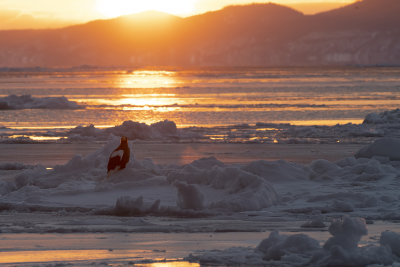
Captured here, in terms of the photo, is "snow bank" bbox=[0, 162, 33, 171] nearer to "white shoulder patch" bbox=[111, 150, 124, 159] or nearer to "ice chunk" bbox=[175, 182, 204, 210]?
"white shoulder patch" bbox=[111, 150, 124, 159]

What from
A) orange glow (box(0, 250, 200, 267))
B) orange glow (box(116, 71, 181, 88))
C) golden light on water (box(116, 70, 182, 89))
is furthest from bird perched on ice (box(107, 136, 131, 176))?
orange glow (box(116, 71, 181, 88))

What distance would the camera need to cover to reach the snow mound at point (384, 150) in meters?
14.0

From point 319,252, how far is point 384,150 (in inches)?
322

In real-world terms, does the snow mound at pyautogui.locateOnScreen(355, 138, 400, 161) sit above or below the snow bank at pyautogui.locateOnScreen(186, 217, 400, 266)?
above

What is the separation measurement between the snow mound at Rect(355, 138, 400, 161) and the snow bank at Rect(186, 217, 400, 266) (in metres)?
7.52

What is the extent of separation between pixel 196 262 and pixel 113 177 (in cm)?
514

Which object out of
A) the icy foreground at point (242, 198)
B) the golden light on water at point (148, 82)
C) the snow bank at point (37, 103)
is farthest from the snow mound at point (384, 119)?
the golden light on water at point (148, 82)

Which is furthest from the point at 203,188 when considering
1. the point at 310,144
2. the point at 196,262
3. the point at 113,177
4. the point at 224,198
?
the point at 310,144

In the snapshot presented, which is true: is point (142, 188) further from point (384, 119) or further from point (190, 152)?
point (384, 119)

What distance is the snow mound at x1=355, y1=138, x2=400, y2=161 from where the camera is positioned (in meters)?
14.0

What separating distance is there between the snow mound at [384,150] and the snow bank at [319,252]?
7.52m

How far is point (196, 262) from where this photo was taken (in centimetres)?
665

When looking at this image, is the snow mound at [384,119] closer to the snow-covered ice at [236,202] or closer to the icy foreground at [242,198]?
the snow-covered ice at [236,202]

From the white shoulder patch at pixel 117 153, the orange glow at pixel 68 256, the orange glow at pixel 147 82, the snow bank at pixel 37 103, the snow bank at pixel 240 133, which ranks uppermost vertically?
the orange glow at pixel 147 82
